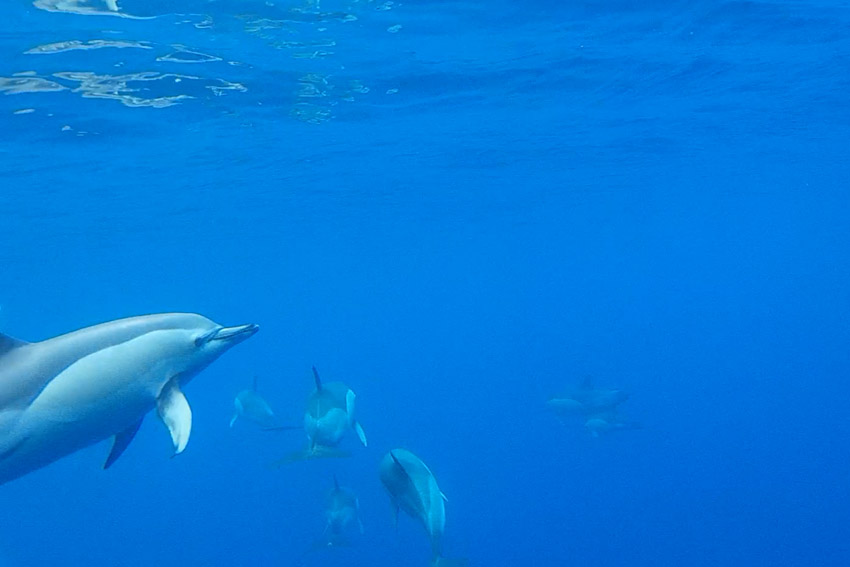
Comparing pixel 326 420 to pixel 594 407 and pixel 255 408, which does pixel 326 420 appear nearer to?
A: pixel 255 408

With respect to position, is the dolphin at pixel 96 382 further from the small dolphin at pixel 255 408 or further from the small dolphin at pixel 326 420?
the small dolphin at pixel 255 408

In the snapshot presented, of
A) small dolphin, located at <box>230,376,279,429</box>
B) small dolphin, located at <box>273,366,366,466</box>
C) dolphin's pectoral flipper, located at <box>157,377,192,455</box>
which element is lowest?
small dolphin, located at <box>230,376,279,429</box>

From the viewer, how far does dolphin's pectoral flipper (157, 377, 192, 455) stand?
291cm

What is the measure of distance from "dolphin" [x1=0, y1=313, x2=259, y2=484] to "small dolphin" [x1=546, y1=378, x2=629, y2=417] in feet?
51.5

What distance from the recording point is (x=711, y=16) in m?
14.2

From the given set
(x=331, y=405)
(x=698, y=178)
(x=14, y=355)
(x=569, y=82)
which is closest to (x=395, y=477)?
(x=331, y=405)

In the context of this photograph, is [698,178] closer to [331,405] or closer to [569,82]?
[569,82]

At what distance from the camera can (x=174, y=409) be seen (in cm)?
298

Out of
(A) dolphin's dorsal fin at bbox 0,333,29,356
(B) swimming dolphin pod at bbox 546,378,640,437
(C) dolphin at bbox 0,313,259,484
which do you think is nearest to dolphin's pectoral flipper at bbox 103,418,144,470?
(C) dolphin at bbox 0,313,259,484

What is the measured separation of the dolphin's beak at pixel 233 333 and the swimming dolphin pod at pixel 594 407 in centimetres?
1514

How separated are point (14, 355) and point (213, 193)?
26.3 meters

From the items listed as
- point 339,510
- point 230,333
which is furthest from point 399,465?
point 339,510

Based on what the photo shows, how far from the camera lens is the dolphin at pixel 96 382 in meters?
2.71

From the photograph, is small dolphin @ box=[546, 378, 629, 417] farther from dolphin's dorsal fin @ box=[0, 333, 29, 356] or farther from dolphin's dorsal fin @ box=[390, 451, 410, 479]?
dolphin's dorsal fin @ box=[0, 333, 29, 356]
